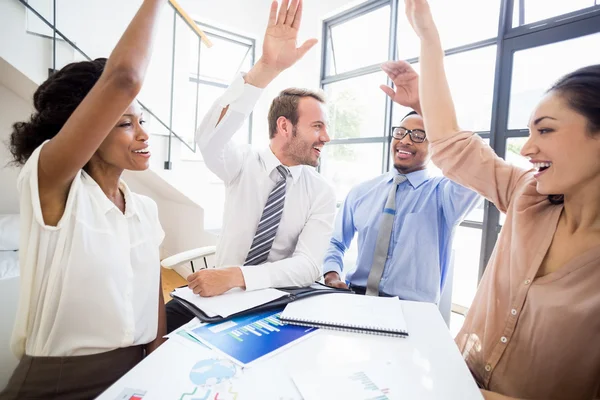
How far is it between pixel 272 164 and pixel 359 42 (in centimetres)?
314

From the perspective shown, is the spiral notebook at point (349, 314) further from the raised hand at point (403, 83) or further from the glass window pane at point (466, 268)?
the glass window pane at point (466, 268)

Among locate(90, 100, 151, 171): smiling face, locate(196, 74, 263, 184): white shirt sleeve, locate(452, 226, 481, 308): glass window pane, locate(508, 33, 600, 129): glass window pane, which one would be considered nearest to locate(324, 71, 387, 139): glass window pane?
locate(508, 33, 600, 129): glass window pane

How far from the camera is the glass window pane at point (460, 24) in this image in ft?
9.30

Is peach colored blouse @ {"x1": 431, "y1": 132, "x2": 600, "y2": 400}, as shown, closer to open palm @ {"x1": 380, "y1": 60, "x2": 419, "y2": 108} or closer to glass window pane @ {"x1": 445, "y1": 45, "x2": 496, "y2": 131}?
open palm @ {"x1": 380, "y1": 60, "x2": 419, "y2": 108}

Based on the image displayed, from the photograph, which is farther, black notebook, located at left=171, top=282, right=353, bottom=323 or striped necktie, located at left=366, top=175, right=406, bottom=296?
striped necktie, located at left=366, top=175, right=406, bottom=296

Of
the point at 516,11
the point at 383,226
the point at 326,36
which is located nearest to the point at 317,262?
the point at 383,226

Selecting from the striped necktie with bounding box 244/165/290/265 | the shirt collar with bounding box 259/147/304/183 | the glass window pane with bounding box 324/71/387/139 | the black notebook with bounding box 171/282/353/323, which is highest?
the glass window pane with bounding box 324/71/387/139

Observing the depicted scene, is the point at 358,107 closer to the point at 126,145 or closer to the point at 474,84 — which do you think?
the point at 474,84

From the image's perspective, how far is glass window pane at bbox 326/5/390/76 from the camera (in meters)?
3.68

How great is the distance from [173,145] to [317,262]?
7.76 feet

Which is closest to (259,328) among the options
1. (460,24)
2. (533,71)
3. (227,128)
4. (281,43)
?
(227,128)

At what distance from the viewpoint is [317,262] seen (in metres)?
1.42

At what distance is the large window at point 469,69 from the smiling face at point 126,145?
5.84 feet

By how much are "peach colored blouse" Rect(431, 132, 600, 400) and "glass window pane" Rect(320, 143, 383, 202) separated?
2.51 meters
